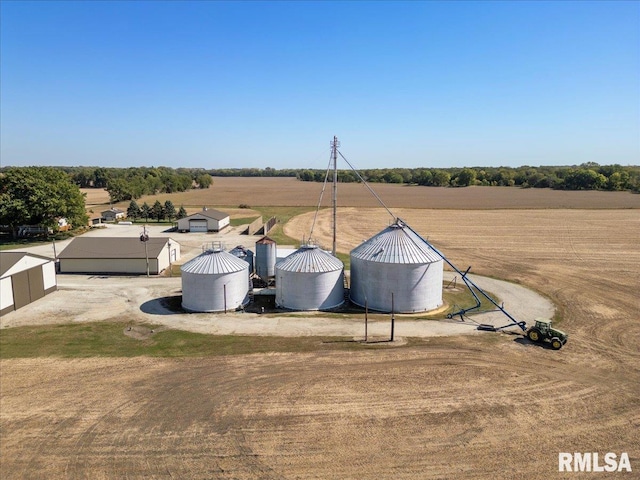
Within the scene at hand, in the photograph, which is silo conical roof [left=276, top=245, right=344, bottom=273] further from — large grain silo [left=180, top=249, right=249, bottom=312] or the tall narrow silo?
the tall narrow silo

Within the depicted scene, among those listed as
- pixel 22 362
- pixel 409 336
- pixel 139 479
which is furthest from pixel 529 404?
pixel 22 362

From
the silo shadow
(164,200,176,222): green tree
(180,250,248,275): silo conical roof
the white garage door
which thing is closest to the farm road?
the silo shadow

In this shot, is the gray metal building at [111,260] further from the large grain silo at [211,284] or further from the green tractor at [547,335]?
the green tractor at [547,335]

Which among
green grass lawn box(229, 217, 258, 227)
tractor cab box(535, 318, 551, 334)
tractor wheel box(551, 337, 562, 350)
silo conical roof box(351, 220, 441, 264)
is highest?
silo conical roof box(351, 220, 441, 264)

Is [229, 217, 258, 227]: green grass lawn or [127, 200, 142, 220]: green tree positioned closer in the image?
[229, 217, 258, 227]: green grass lawn

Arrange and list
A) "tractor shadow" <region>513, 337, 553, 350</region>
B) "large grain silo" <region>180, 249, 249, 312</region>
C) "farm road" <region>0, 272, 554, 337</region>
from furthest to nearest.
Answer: "large grain silo" <region>180, 249, 249, 312</region>
"farm road" <region>0, 272, 554, 337</region>
"tractor shadow" <region>513, 337, 553, 350</region>

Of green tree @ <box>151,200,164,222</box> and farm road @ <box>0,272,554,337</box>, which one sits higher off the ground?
green tree @ <box>151,200,164,222</box>
